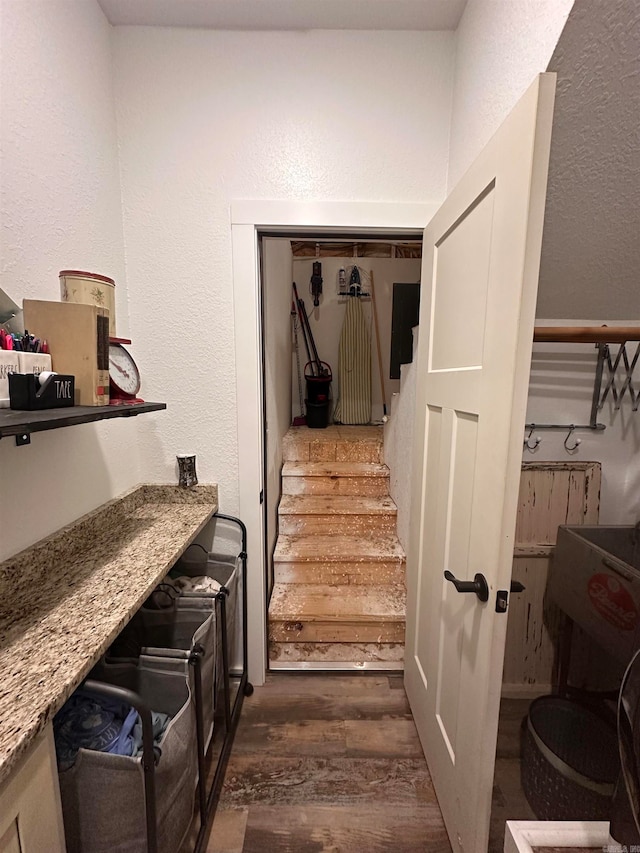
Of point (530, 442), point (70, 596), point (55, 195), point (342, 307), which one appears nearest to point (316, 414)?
point (342, 307)

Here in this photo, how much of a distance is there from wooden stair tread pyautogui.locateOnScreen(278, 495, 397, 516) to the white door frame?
61 centimetres

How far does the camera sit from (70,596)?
88 centimetres

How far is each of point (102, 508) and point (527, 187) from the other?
155 cm

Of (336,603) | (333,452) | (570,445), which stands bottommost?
(336,603)

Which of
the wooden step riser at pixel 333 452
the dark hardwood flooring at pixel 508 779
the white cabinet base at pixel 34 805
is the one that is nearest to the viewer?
the white cabinet base at pixel 34 805

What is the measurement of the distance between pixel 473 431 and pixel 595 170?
29.2 inches

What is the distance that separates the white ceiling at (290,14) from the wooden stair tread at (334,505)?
2.16m

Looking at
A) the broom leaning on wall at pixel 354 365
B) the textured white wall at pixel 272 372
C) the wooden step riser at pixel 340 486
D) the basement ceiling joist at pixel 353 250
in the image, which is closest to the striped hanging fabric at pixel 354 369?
the broom leaning on wall at pixel 354 365

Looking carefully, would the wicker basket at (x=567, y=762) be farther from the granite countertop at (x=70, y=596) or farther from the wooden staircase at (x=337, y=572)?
the granite countertop at (x=70, y=596)

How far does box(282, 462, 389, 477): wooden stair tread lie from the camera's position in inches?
92.4

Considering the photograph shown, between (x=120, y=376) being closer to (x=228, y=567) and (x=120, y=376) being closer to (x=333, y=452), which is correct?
(x=228, y=567)

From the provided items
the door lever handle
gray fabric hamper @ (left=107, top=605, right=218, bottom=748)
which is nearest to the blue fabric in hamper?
gray fabric hamper @ (left=107, top=605, right=218, bottom=748)

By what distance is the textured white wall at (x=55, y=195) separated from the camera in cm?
91

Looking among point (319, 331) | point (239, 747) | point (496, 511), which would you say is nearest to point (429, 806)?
point (239, 747)
